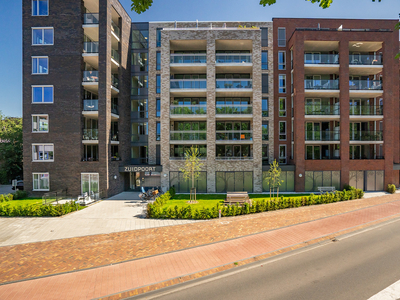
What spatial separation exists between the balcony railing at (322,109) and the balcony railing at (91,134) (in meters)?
21.9

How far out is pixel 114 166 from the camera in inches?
824

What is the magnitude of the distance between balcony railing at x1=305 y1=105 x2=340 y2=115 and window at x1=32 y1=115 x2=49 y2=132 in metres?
26.3

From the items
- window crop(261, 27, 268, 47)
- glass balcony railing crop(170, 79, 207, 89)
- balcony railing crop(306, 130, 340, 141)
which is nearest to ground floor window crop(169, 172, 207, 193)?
glass balcony railing crop(170, 79, 207, 89)

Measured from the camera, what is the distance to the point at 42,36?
19703 mm

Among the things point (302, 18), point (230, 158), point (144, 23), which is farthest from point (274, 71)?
point (144, 23)

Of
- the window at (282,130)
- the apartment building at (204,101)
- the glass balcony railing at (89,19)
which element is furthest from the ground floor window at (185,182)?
the glass balcony railing at (89,19)

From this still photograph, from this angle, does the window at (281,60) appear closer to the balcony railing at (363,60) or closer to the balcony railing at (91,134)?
the balcony railing at (363,60)

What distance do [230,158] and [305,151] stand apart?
29.6 feet

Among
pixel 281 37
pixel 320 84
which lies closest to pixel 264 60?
pixel 281 37

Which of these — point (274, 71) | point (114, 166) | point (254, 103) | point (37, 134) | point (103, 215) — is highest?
point (274, 71)

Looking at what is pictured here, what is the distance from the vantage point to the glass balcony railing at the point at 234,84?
852 inches

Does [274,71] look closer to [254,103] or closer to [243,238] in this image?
[254,103]

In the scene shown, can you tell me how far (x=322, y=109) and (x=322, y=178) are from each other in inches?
295

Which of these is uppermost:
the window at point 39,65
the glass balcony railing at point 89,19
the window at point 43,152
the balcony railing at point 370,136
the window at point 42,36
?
the glass balcony railing at point 89,19
